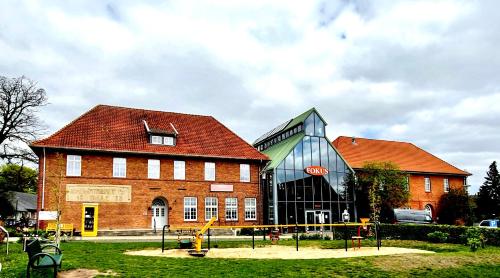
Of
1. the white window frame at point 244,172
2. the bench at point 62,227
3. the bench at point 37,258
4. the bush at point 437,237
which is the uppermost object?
the white window frame at point 244,172

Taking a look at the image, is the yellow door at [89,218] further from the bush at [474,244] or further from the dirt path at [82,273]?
the bush at [474,244]

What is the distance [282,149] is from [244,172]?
14.6 feet

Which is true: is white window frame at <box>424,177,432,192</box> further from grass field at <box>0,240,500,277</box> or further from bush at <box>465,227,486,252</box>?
grass field at <box>0,240,500,277</box>

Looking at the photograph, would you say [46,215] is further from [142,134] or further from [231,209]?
[231,209]

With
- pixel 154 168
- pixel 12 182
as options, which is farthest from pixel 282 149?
pixel 12 182

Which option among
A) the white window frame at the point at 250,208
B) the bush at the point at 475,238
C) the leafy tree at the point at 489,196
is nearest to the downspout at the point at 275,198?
the white window frame at the point at 250,208

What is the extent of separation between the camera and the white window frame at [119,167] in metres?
32.8

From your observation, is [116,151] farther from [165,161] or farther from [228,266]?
[228,266]

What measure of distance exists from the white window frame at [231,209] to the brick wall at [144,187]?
30cm

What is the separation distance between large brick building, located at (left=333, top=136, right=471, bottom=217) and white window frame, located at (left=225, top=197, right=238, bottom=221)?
13560 mm

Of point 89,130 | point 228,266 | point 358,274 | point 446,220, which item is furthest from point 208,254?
point 446,220

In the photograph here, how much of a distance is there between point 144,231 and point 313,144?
15.9 m

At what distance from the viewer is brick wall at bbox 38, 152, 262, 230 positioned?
30.9 metres

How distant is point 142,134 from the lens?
3519 centimetres
